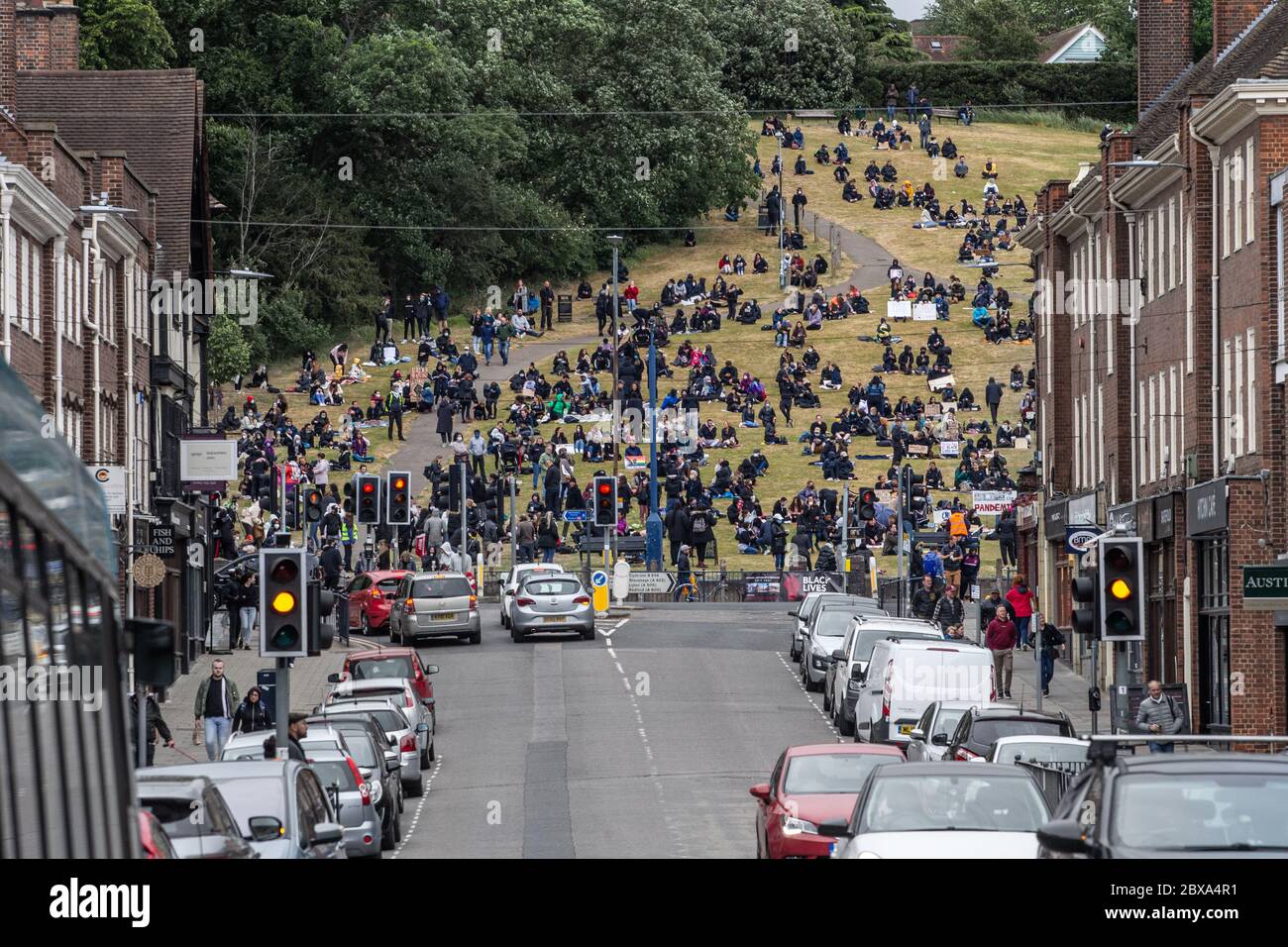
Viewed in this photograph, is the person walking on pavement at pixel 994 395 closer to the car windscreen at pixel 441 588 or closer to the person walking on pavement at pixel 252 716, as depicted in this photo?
the car windscreen at pixel 441 588

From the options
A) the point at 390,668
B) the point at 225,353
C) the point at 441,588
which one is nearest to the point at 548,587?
the point at 441,588

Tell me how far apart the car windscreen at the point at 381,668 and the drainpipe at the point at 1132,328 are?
50.1ft

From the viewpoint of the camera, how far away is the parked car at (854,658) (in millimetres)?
33594

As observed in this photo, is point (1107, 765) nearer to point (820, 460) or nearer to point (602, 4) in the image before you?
point (820, 460)

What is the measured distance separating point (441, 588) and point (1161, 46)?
63.4 ft

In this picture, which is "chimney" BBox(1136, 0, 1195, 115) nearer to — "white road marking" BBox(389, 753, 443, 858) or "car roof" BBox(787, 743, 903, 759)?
"white road marking" BBox(389, 753, 443, 858)

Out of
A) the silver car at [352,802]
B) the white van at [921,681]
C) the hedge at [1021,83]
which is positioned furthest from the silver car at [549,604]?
the hedge at [1021,83]

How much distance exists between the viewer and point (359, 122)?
93.8 meters

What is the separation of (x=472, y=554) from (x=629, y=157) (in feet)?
165

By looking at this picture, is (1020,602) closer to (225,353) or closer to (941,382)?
(941,382)

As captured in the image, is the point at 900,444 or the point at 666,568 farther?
the point at 900,444

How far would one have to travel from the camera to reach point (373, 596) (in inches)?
1871

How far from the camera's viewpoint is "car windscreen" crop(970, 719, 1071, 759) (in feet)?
82.5
